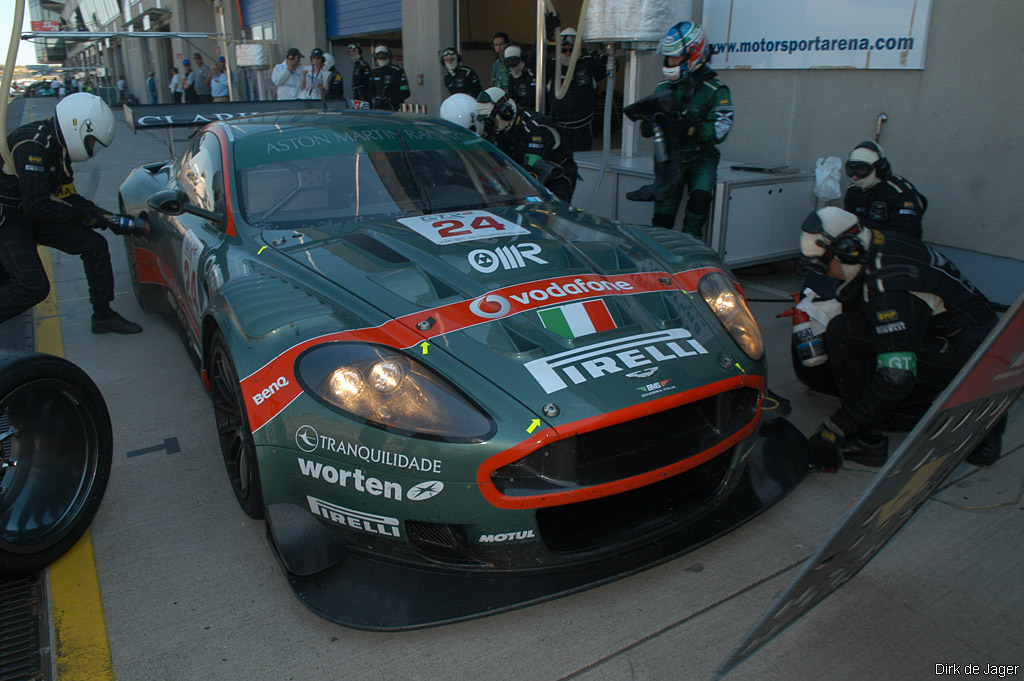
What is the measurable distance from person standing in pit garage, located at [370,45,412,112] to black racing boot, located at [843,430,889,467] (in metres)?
10.0

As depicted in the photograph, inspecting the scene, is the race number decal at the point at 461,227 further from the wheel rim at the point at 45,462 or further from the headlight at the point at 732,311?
the wheel rim at the point at 45,462

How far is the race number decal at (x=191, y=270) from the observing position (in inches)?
123

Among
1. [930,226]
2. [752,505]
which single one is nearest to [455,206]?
[752,505]

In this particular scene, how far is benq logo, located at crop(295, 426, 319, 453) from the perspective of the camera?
6.77ft

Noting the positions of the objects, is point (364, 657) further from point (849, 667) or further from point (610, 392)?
point (849, 667)

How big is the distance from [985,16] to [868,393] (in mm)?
3526

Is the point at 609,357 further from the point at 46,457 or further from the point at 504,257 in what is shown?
the point at 46,457

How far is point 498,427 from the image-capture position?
77.2 inches

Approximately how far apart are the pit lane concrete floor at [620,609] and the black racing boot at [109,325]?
1.93 meters

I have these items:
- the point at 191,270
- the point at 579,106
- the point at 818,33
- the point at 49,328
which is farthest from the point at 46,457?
the point at 579,106

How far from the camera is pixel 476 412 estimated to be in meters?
2.01

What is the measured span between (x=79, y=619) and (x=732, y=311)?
2.37 meters

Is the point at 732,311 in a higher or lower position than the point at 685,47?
lower

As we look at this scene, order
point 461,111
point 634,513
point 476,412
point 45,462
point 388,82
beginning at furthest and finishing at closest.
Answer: point 388,82
point 461,111
point 45,462
point 634,513
point 476,412
